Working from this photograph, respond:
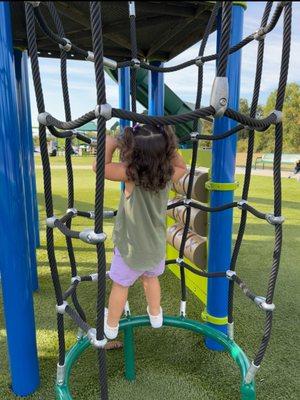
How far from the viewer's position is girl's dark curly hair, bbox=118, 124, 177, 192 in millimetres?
1221

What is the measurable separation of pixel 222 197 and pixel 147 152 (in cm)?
74

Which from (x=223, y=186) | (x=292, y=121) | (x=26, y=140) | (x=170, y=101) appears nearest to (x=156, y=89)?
(x=26, y=140)

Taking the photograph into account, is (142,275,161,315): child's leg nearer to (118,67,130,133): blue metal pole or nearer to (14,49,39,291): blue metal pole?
(14,49,39,291): blue metal pole

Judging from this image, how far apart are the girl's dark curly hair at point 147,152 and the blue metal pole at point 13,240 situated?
0.53m

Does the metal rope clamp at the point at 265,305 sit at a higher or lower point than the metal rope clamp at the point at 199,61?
lower

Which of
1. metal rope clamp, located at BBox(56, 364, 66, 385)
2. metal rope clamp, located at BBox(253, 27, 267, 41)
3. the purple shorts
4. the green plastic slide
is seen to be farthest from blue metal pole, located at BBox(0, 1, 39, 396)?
the green plastic slide

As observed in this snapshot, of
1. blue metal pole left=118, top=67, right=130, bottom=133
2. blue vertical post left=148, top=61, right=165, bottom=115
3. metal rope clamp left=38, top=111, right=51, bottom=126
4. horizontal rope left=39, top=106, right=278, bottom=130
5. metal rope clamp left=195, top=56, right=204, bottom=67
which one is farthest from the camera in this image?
blue metal pole left=118, top=67, right=130, bottom=133

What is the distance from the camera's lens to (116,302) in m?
1.48

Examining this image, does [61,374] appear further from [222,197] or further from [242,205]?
[222,197]

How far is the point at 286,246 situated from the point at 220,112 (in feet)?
10.8

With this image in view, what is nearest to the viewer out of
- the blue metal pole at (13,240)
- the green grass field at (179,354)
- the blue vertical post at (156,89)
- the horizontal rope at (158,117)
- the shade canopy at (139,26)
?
the horizontal rope at (158,117)

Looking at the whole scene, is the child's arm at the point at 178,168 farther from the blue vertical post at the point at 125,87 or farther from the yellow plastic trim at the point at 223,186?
the blue vertical post at the point at 125,87

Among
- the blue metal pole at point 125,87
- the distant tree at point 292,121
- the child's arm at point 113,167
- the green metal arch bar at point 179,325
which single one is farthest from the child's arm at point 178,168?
the distant tree at point 292,121

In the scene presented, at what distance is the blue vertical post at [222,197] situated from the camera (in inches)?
67.6
